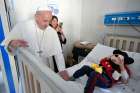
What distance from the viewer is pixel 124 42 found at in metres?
2.18

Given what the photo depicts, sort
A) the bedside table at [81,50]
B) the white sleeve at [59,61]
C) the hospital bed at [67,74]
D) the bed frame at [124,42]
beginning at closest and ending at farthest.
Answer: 1. the hospital bed at [67,74]
2. the white sleeve at [59,61]
3. the bed frame at [124,42]
4. the bedside table at [81,50]

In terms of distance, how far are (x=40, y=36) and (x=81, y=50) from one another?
816 millimetres

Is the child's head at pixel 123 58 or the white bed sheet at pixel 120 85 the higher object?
the child's head at pixel 123 58

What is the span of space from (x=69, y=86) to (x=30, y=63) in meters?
0.34

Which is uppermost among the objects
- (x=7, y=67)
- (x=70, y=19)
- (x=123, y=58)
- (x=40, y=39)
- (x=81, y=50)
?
(x=70, y=19)

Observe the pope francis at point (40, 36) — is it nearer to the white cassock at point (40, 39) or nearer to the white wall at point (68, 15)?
the white cassock at point (40, 39)

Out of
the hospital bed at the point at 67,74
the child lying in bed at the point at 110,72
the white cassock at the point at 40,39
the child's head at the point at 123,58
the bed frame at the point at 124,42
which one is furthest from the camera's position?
the bed frame at the point at 124,42

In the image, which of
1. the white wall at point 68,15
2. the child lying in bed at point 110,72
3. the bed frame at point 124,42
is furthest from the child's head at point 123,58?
the white wall at point 68,15

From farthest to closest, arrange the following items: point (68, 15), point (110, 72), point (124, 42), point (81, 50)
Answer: point (68, 15), point (81, 50), point (124, 42), point (110, 72)

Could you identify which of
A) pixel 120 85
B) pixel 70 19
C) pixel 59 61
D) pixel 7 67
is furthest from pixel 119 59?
pixel 7 67

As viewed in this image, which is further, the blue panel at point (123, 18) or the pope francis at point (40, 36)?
the blue panel at point (123, 18)

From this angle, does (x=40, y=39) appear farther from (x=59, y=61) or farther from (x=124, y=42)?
(x=124, y=42)

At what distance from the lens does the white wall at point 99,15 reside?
7.09 ft

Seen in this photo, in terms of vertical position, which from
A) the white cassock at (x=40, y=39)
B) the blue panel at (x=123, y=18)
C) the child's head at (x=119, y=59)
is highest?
the blue panel at (x=123, y=18)
